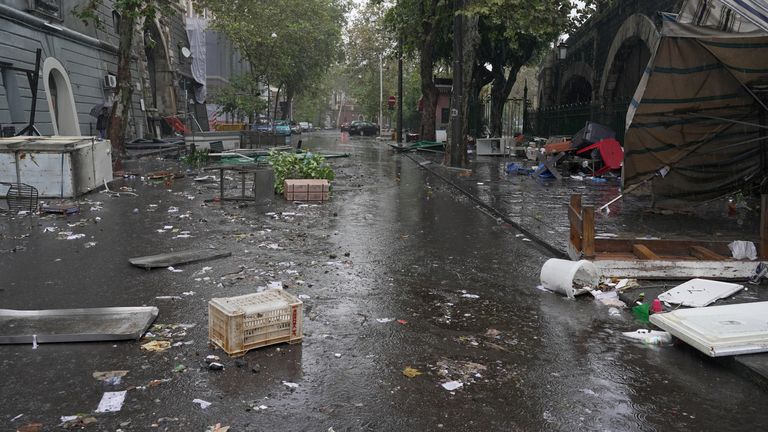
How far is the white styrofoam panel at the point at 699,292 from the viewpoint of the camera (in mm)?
5402

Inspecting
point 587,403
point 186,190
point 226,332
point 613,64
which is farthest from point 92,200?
point 613,64

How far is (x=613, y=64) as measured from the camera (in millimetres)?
20781

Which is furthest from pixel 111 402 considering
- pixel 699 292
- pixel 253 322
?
pixel 699 292

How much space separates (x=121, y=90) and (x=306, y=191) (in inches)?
340

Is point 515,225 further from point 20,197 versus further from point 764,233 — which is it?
point 20,197

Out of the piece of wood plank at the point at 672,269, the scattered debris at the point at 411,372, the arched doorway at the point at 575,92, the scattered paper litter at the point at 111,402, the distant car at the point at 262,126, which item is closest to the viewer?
the scattered paper litter at the point at 111,402

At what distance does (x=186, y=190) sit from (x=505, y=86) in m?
21.0

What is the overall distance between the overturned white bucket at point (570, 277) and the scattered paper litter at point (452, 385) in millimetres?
2331

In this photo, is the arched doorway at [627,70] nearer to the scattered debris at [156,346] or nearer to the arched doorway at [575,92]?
the arched doorway at [575,92]

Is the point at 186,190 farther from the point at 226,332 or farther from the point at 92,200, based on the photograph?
the point at 226,332

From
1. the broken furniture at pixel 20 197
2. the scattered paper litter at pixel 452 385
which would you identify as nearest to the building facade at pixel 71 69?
the broken furniture at pixel 20 197

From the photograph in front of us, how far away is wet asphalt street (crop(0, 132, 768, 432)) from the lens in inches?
137

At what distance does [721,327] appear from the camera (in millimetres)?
4320

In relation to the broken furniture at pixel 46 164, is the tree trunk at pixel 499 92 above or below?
above
